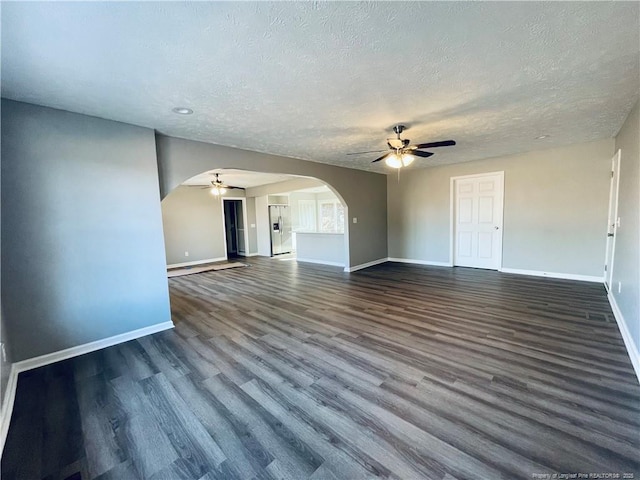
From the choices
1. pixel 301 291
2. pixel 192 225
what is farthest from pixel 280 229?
pixel 301 291

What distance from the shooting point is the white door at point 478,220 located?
590cm

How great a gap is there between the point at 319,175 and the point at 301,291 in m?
2.38

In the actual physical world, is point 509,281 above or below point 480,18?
below

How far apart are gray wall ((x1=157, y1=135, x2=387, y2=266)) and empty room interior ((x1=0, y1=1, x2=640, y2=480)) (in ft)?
0.19

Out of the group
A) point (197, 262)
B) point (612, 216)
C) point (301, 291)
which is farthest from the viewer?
point (197, 262)

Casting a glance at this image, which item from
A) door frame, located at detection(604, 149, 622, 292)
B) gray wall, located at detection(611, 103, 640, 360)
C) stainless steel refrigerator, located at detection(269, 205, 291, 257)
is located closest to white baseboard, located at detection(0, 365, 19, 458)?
gray wall, located at detection(611, 103, 640, 360)

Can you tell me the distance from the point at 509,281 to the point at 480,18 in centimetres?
484

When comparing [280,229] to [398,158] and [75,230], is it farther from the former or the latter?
[75,230]

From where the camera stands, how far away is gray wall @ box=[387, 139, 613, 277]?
4.77 metres

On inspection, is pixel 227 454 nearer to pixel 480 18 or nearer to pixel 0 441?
pixel 0 441

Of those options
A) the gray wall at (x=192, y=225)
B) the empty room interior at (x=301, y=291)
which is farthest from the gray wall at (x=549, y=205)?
the gray wall at (x=192, y=225)

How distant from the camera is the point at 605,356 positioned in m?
2.52

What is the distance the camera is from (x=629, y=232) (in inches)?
118

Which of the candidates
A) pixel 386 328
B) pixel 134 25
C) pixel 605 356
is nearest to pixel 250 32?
pixel 134 25
